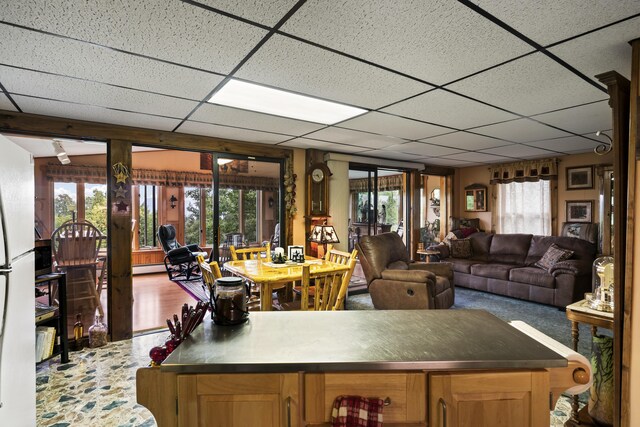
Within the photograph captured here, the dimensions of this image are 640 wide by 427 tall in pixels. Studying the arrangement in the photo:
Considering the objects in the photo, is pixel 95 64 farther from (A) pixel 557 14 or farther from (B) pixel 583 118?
(B) pixel 583 118

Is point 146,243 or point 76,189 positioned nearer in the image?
point 76,189

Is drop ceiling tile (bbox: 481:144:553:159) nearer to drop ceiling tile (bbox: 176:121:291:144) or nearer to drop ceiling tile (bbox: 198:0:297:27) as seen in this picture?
drop ceiling tile (bbox: 176:121:291:144)

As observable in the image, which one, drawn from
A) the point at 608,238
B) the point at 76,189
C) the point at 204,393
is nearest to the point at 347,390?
the point at 204,393

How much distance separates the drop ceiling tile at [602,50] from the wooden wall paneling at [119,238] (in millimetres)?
3546

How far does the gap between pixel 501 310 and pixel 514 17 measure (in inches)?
152

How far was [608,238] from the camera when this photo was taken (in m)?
4.14

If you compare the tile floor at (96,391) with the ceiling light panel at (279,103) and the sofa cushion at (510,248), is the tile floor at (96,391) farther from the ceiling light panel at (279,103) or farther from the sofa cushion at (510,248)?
the sofa cushion at (510,248)

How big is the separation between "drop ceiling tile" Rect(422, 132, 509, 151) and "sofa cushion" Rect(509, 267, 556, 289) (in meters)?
1.80

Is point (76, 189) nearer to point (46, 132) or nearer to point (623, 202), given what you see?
point (46, 132)

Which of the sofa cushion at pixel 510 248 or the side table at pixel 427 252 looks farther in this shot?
the side table at pixel 427 252

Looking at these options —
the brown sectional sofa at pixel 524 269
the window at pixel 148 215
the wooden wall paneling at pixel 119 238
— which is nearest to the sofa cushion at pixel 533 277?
the brown sectional sofa at pixel 524 269

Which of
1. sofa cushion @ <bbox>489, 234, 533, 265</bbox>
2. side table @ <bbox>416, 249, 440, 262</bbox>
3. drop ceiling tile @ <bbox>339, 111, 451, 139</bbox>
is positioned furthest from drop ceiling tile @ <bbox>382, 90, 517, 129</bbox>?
sofa cushion @ <bbox>489, 234, 533, 265</bbox>

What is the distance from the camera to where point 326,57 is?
1811 mm

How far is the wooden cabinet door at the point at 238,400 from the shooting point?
104 cm
